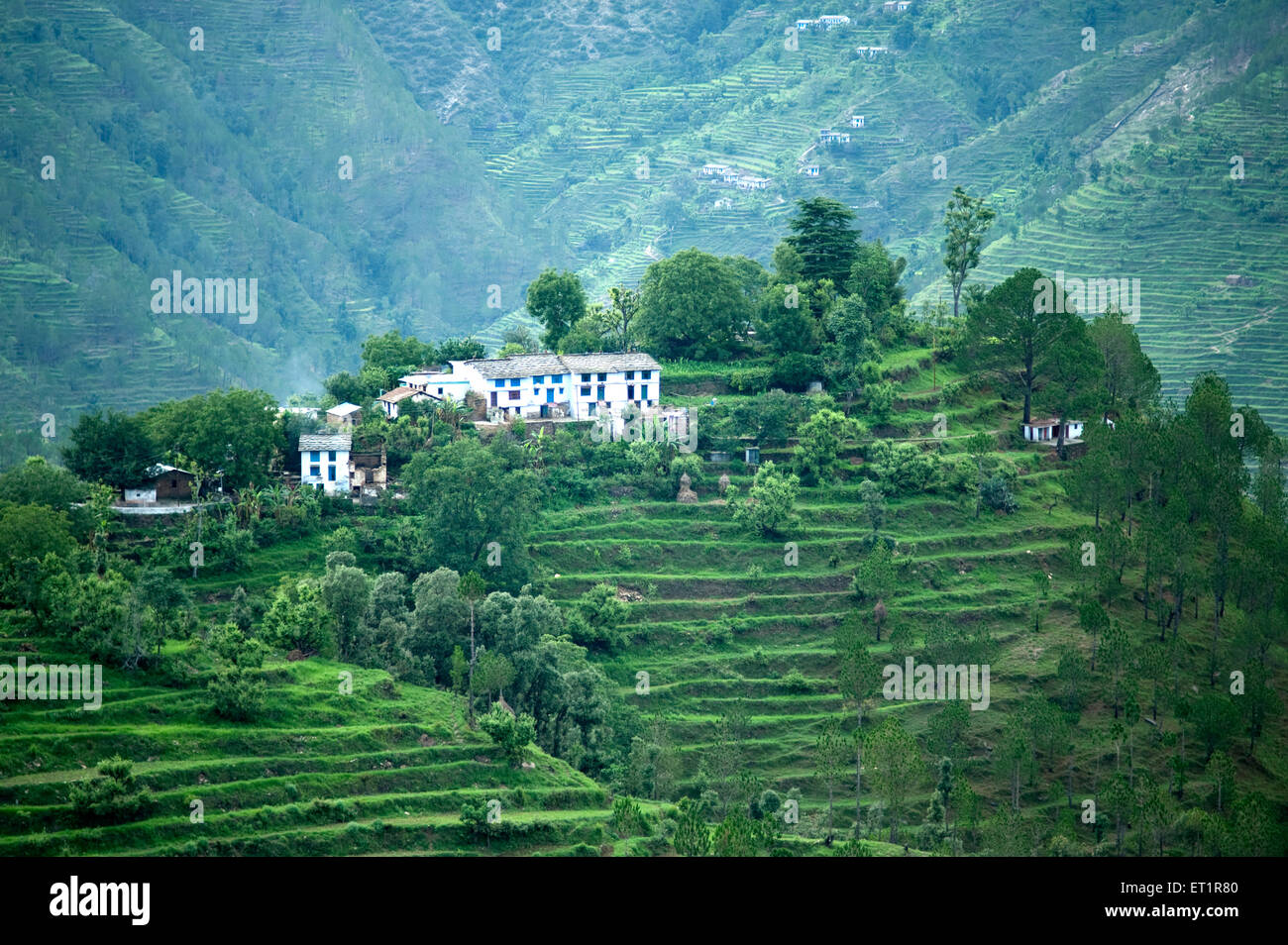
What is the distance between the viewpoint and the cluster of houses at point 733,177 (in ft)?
405

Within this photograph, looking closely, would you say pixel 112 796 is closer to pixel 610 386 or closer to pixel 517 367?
pixel 517 367

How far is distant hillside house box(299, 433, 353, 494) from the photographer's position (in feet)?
164

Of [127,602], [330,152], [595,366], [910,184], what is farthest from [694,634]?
[330,152]

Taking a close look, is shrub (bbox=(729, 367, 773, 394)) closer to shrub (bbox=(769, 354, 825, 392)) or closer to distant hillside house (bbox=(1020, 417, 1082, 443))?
shrub (bbox=(769, 354, 825, 392))

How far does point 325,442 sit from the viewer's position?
5038cm

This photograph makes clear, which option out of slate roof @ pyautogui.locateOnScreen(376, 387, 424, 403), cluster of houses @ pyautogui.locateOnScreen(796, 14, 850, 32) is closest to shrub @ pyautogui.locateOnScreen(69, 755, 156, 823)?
slate roof @ pyautogui.locateOnScreen(376, 387, 424, 403)

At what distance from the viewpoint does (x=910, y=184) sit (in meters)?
123

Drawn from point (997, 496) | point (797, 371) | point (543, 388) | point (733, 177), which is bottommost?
point (997, 496)

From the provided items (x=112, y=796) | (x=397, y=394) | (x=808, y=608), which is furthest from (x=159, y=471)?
(x=808, y=608)

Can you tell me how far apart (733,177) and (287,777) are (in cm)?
9694

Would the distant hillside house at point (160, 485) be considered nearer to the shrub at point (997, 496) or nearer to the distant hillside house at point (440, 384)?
the distant hillside house at point (440, 384)

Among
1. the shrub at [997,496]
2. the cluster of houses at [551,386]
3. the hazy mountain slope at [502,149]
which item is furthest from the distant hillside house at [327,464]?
the hazy mountain slope at [502,149]

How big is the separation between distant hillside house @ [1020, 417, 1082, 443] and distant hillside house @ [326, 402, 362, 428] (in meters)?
26.0
